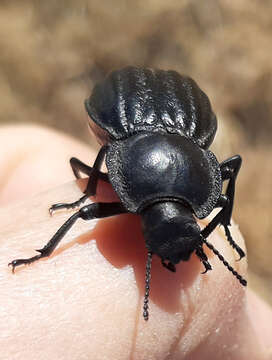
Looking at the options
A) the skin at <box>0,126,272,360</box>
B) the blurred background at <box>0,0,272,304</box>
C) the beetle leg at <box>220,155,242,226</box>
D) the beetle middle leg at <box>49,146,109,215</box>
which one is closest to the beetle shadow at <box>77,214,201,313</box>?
the skin at <box>0,126,272,360</box>

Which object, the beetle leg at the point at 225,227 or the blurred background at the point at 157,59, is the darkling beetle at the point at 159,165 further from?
the blurred background at the point at 157,59

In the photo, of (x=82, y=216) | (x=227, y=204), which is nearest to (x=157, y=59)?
(x=227, y=204)

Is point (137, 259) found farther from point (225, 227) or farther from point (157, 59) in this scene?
point (157, 59)

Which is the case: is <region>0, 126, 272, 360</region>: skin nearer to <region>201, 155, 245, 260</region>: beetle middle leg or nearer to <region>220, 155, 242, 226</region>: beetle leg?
<region>201, 155, 245, 260</region>: beetle middle leg

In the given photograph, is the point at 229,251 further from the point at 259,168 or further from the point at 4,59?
the point at 4,59

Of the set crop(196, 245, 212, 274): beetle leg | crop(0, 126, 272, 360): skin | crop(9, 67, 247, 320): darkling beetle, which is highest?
crop(9, 67, 247, 320): darkling beetle

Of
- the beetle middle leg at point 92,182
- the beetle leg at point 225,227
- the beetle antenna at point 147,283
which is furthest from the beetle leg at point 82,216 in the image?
the beetle leg at point 225,227
